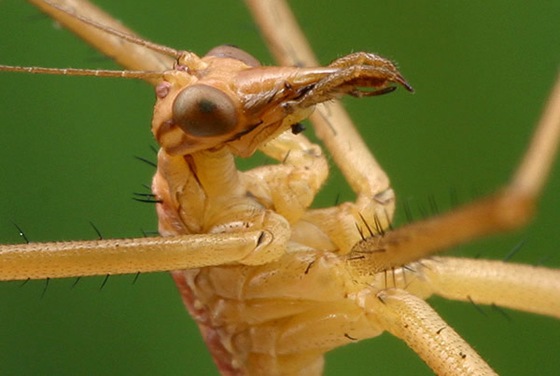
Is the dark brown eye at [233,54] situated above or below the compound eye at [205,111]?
above

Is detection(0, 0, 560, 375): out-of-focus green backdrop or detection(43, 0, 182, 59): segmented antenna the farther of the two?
detection(0, 0, 560, 375): out-of-focus green backdrop

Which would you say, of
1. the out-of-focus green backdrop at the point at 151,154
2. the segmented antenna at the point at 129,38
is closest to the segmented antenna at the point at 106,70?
the segmented antenna at the point at 129,38

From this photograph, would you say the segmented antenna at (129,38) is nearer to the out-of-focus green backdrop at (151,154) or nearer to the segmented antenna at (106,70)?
the segmented antenna at (106,70)

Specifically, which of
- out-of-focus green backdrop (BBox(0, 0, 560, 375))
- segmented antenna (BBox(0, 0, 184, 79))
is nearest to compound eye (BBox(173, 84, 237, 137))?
segmented antenna (BBox(0, 0, 184, 79))

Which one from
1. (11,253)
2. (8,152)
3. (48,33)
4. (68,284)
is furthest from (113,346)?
(11,253)

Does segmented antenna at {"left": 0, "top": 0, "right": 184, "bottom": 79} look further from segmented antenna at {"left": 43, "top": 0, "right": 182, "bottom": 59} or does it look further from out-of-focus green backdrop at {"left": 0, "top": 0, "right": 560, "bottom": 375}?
out-of-focus green backdrop at {"left": 0, "top": 0, "right": 560, "bottom": 375}
